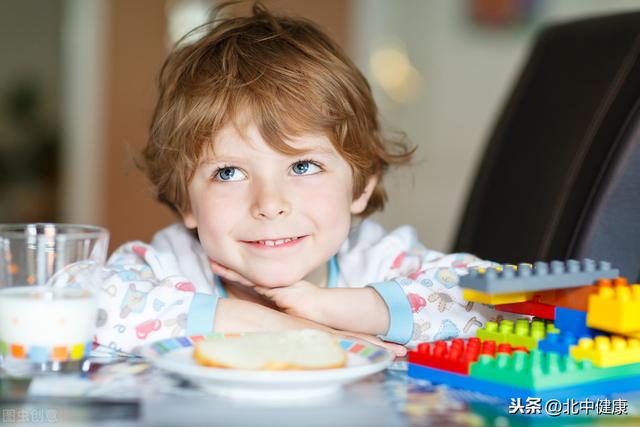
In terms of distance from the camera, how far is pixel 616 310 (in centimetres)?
78

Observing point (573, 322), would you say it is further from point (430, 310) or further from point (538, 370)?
point (430, 310)

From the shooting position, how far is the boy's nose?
112cm

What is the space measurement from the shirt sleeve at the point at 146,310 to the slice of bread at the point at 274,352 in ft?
0.50

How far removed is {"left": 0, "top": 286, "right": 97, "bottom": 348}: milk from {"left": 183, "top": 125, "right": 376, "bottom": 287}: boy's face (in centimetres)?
35

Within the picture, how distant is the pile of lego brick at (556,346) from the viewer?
2.49 feet

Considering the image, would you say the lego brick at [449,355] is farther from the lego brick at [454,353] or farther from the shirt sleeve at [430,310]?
the shirt sleeve at [430,310]

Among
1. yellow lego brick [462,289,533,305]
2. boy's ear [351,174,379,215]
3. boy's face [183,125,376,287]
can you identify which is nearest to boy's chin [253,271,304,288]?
boy's face [183,125,376,287]

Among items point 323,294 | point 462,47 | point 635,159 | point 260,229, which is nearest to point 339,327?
point 323,294

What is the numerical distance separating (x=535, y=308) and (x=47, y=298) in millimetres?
507

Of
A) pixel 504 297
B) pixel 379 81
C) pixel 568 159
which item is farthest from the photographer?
pixel 379 81

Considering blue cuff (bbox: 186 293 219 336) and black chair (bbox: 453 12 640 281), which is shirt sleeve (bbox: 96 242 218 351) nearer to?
blue cuff (bbox: 186 293 219 336)

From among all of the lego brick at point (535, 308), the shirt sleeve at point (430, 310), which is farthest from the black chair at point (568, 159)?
the lego brick at point (535, 308)

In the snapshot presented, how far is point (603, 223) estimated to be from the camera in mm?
1296

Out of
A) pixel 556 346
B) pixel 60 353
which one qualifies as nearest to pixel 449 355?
pixel 556 346
